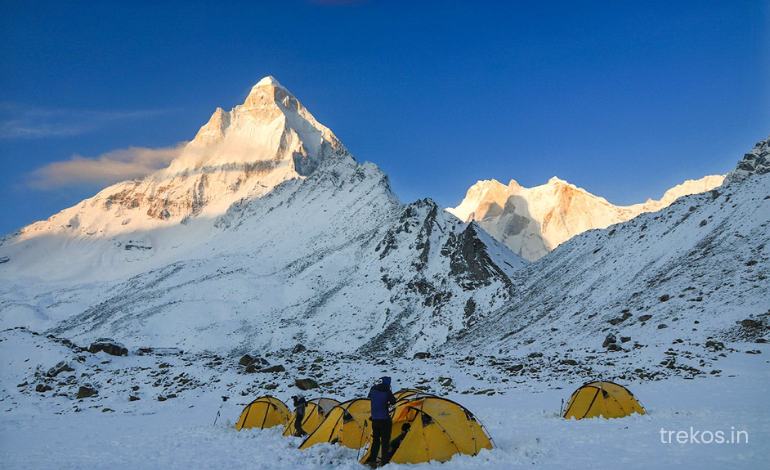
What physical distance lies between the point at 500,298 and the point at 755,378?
4320 centimetres

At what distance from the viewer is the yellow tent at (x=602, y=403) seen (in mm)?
19297

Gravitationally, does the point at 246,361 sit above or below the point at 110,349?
below

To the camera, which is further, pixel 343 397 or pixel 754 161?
A: pixel 754 161

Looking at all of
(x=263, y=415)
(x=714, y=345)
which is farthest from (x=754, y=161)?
(x=263, y=415)

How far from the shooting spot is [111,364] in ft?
139

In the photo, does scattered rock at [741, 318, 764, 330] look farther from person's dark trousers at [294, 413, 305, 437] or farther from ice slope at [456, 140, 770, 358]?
person's dark trousers at [294, 413, 305, 437]

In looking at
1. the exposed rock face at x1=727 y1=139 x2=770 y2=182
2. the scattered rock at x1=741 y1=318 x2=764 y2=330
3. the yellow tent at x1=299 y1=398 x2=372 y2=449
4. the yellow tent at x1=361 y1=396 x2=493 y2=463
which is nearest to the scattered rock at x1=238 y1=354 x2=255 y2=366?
the yellow tent at x1=299 y1=398 x2=372 y2=449

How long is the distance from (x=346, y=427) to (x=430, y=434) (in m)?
3.37

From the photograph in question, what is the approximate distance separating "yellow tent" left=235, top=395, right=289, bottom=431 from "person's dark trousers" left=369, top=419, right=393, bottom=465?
9.91 meters

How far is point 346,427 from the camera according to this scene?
17.1 m

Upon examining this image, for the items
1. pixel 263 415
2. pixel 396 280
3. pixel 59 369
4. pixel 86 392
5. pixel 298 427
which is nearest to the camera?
pixel 298 427

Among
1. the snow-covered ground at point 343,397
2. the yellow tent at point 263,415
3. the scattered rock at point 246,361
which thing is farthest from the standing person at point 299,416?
the scattered rock at point 246,361

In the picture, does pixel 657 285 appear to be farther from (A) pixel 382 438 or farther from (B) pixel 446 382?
(A) pixel 382 438

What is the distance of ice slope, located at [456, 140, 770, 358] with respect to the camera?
1404 inches
